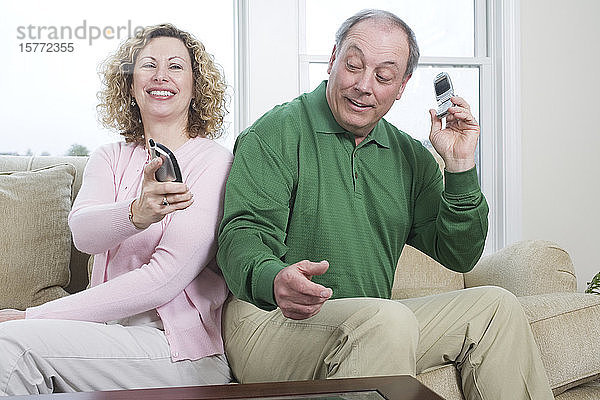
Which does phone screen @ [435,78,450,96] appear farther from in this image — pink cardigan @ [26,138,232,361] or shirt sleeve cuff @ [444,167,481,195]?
pink cardigan @ [26,138,232,361]

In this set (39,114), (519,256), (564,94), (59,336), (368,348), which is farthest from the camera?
(564,94)

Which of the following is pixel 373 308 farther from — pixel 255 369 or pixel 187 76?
pixel 187 76

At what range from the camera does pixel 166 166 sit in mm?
1438

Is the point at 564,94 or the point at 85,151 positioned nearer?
the point at 85,151

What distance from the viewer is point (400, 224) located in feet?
5.73

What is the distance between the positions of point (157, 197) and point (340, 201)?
1.37 ft

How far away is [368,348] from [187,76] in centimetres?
85

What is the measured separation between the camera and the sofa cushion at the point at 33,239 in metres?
1.99

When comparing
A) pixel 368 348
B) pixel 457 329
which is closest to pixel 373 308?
pixel 368 348

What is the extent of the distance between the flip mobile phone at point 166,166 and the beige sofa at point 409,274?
73 centimetres

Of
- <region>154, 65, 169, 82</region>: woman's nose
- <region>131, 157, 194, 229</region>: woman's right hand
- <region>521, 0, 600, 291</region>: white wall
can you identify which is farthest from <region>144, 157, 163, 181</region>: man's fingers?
<region>521, 0, 600, 291</region>: white wall

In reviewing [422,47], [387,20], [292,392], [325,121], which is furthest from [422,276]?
[292,392]

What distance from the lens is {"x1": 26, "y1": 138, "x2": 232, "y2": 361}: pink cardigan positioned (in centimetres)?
155

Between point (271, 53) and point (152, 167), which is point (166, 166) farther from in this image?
point (271, 53)
